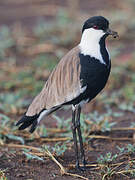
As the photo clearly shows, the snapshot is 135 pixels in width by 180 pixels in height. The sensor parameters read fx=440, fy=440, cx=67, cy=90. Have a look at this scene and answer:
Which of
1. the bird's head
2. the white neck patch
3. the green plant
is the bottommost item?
the green plant

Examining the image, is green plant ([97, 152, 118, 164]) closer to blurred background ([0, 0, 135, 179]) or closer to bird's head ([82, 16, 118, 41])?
blurred background ([0, 0, 135, 179])

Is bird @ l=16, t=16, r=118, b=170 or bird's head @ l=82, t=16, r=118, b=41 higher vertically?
bird's head @ l=82, t=16, r=118, b=41

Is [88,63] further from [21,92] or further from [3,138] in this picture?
[21,92]

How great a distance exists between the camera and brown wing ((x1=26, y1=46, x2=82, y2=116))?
350cm

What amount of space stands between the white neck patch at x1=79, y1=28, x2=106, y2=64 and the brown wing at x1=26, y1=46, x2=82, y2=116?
0.10 meters

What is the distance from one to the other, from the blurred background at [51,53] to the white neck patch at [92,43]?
1107mm

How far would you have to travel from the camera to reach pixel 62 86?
3572mm

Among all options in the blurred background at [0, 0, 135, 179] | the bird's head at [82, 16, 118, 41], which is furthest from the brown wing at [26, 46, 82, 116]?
the blurred background at [0, 0, 135, 179]

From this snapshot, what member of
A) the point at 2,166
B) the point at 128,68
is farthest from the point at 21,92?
the point at 2,166

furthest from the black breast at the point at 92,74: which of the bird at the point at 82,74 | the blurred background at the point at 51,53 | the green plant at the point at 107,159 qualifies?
the blurred background at the point at 51,53

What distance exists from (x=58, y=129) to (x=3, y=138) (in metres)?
0.57

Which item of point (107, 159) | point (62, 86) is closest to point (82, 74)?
point (62, 86)

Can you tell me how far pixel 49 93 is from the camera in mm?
3627

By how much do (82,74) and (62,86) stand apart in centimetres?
22
